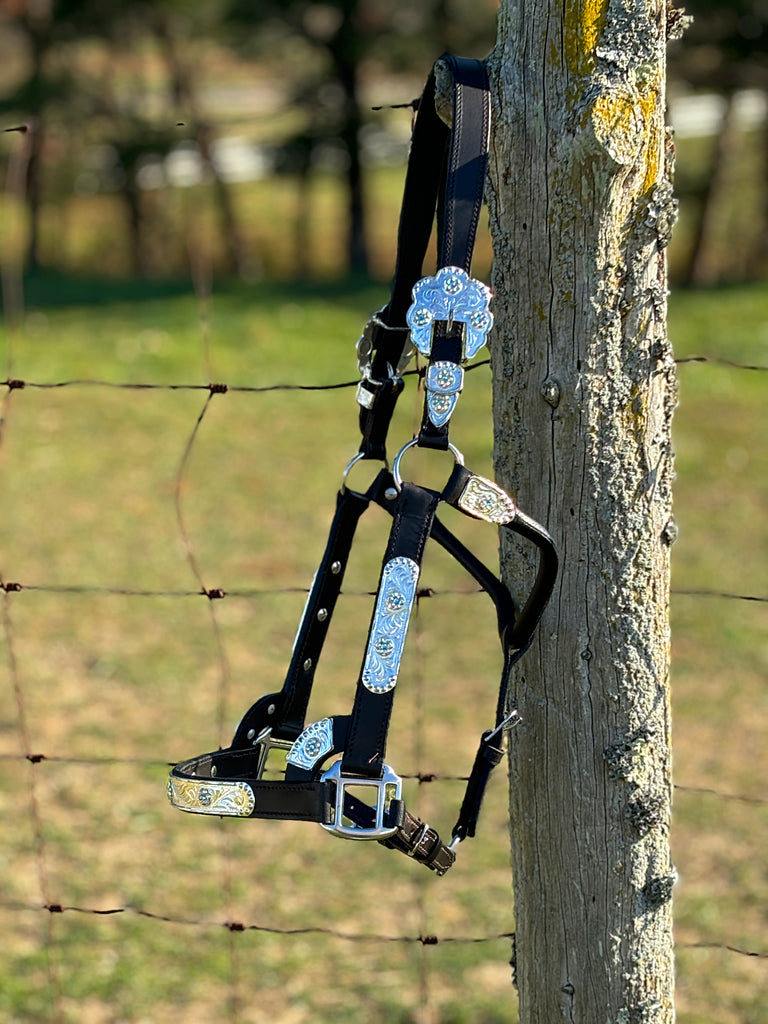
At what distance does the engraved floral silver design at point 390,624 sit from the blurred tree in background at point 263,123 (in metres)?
12.7

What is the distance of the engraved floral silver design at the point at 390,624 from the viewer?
1.70 meters

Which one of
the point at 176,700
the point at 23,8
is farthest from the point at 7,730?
the point at 23,8

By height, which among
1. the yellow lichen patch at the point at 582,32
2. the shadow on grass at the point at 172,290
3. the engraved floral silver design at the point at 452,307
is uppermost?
the shadow on grass at the point at 172,290

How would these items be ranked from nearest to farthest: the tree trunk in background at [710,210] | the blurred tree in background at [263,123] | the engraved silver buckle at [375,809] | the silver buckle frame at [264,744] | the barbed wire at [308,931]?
the engraved silver buckle at [375,809], the silver buckle frame at [264,744], the barbed wire at [308,931], the tree trunk in background at [710,210], the blurred tree in background at [263,123]

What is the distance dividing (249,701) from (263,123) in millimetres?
11544

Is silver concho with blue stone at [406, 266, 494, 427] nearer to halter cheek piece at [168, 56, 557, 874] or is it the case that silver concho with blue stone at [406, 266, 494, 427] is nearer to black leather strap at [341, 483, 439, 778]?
halter cheek piece at [168, 56, 557, 874]

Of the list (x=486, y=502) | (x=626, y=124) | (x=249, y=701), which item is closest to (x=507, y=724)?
(x=486, y=502)

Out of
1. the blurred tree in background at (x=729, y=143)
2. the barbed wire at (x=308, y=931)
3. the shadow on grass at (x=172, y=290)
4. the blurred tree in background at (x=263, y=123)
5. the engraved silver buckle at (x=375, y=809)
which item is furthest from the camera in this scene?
the blurred tree in background at (x=263, y=123)

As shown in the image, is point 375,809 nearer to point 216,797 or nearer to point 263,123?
point 216,797

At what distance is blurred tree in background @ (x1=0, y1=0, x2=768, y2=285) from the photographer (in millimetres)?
14508

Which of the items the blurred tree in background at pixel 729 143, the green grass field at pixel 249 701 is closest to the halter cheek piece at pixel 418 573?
the green grass field at pixel 249 701

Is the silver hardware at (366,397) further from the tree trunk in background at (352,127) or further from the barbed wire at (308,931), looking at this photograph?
the tree trunk in background at (352,127)

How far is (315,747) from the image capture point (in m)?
1.78

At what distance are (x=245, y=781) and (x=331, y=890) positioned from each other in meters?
2.54
